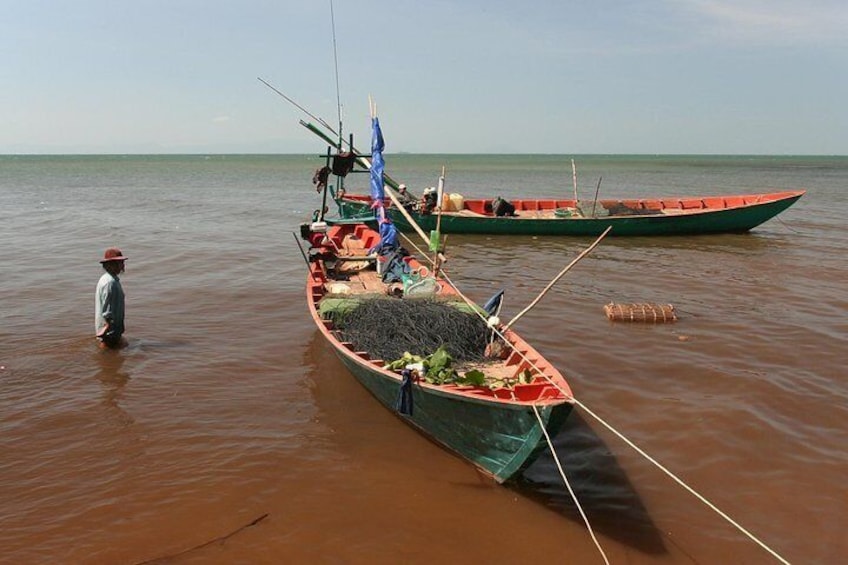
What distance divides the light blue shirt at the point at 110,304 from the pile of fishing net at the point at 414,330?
301 cm

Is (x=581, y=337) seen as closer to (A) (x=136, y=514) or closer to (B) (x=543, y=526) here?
(B) (x=543, y=526)

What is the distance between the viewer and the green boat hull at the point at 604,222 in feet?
61.4

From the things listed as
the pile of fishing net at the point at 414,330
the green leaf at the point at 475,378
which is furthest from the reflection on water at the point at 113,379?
the green leaf at the point at 475,378

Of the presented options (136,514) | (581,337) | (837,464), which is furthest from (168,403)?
(837,464)

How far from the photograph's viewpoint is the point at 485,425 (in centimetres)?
503

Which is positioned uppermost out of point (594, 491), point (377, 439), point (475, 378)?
point (475, 378)

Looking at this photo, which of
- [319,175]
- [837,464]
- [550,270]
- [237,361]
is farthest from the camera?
[550,270]

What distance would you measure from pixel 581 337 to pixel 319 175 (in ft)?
20.7

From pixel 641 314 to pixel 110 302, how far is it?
26.6ft

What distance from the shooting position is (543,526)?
16.0 feet

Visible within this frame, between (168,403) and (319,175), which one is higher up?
(319,175)

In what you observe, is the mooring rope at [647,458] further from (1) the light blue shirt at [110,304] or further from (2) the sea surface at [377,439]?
(1) the light blue shirt at [110,304]

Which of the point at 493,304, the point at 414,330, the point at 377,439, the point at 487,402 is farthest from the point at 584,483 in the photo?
the point at 493,304

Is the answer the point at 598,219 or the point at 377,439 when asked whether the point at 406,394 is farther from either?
the point at 598,219
